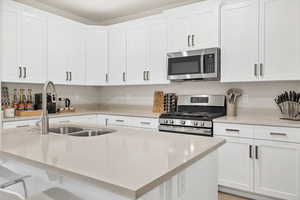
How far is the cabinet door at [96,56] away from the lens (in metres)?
3.91

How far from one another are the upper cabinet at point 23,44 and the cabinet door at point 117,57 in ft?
3.61

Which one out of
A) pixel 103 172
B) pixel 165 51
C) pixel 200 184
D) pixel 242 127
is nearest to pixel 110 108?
pixel 165 51

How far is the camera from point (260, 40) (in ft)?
8.65

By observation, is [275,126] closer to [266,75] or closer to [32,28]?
[266,75]

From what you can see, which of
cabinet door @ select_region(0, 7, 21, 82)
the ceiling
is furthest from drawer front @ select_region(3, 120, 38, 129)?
the ceiling

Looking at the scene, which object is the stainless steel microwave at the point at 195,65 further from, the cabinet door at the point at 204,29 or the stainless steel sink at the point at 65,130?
the stainless steel sink at the point at 65,130

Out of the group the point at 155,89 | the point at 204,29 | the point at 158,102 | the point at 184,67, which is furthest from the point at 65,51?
the point at 204,29

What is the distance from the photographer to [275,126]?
89.7 inches

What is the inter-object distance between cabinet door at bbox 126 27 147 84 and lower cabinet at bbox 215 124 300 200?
1.62 meters

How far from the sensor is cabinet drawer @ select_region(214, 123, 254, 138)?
2.42 metres

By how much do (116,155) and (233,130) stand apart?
5.93ft

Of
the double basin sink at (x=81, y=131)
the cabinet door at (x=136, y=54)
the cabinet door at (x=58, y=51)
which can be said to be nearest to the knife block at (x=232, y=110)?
the cabinet door at (x=136, y=54)

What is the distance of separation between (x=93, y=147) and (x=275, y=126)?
1.92 meters

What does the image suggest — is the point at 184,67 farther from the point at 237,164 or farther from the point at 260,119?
the point at 237,164
